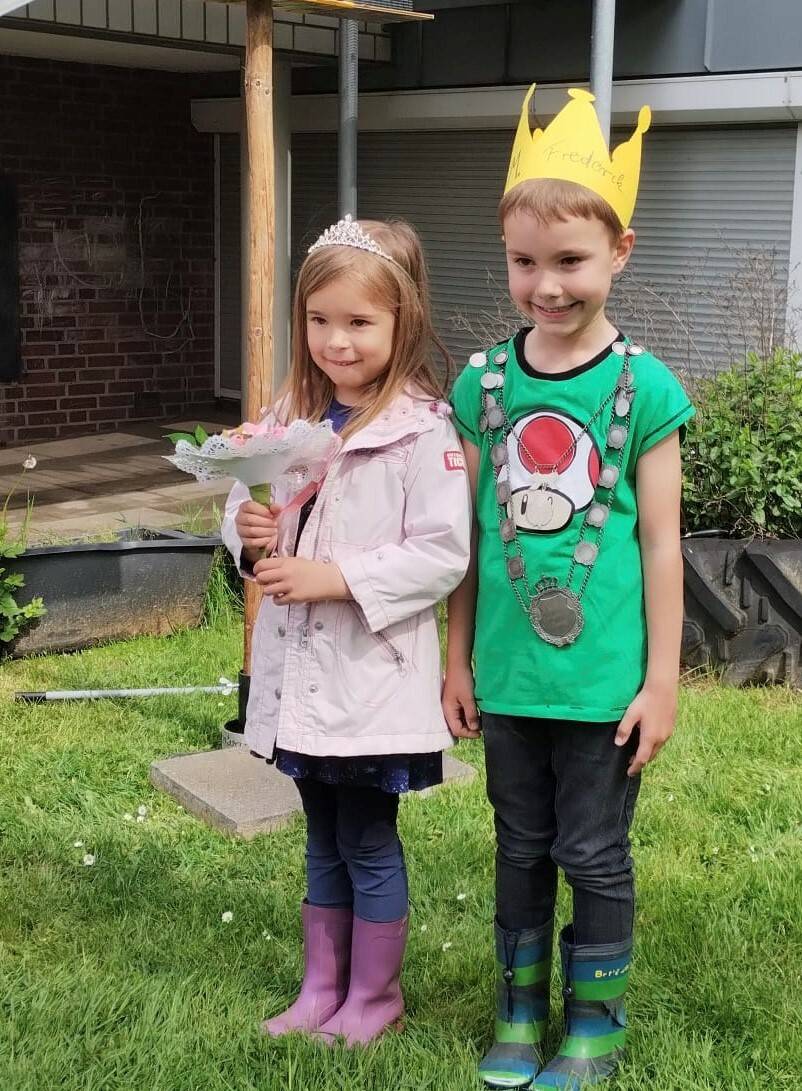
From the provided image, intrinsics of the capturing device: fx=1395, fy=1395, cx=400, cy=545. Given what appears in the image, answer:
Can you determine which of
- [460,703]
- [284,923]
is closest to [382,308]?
[460,703]

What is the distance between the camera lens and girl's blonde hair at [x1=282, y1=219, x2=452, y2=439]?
8.26 feet

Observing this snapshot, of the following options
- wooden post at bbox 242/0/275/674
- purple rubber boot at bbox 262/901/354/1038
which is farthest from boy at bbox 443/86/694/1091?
A: wooden post at bbox 242/0/275/674

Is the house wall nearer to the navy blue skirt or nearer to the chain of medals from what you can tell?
the chain of medals

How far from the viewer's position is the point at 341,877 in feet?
9.09

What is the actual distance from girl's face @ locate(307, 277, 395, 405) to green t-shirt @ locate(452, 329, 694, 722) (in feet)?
0.92

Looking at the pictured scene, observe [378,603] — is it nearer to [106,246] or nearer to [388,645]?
[388,645]

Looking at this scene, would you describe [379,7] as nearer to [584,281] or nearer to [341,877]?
[584,281]

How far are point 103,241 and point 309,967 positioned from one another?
29.7 ft

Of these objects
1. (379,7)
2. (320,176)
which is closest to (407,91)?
(320,176)

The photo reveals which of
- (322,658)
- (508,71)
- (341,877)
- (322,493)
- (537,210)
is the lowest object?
(341,877)

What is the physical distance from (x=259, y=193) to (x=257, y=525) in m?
1.85

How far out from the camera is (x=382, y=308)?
2.54m

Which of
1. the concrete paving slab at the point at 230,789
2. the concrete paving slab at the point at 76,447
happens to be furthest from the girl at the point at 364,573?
the concrete paving slab at the point at 76,447

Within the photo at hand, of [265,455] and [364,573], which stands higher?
[265,455]
